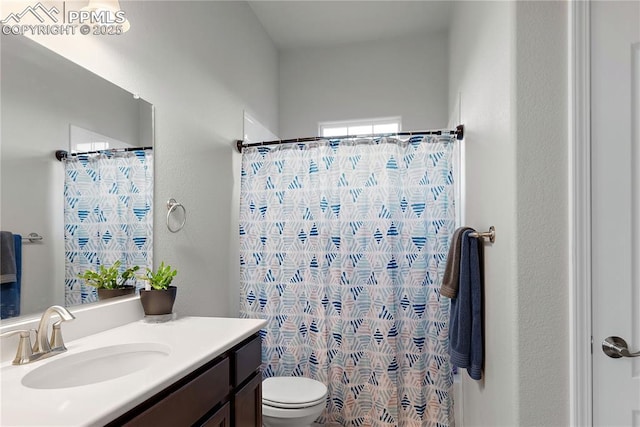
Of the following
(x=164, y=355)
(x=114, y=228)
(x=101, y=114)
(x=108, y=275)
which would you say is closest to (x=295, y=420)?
(x=164, y=355)

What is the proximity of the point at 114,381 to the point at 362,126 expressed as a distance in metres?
2.96

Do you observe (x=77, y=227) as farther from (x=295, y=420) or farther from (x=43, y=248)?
(x=295, y=420)

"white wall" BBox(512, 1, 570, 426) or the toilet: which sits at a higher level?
"white wall" BBox(512, 1, 570, 426)

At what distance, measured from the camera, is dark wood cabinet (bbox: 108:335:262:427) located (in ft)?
3.07

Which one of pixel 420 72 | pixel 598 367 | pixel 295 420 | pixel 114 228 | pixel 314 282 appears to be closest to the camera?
pixel 598 367

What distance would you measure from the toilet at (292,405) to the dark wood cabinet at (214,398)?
1.40 feet

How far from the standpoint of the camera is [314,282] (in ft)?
8.01

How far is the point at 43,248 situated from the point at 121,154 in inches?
20.4

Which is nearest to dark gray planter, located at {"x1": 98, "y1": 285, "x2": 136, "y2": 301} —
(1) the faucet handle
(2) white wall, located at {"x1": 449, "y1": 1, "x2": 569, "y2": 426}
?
(1) the faucet handle

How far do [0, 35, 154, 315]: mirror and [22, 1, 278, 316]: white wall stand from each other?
100mm

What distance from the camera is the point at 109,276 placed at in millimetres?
1485

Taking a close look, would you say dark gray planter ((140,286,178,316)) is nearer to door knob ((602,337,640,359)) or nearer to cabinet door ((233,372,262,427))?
cabinet door ((233,372,262,427))

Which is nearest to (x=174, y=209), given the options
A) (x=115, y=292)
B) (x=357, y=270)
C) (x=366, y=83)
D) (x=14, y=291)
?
(x=115, y=292)

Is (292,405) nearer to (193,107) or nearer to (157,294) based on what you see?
(157,294)
